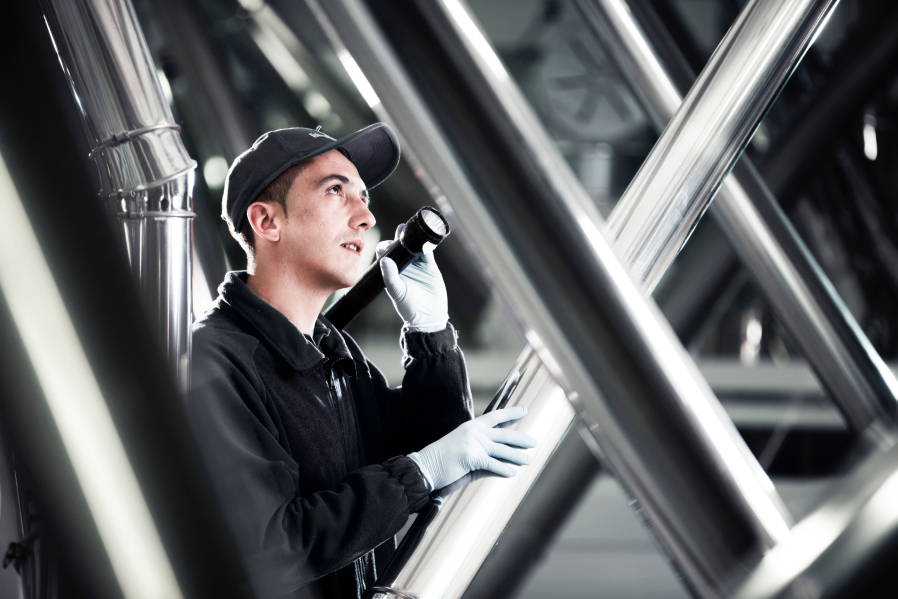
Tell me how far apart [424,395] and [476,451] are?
0.09 meters

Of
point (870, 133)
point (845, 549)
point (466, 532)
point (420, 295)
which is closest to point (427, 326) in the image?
point (420, 295)

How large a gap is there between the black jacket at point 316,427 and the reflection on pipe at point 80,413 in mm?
122

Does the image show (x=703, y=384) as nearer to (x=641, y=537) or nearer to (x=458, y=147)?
(x=458, y=147)

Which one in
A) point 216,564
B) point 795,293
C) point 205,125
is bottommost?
point 216,564

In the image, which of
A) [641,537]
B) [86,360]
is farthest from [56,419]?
[641,537]

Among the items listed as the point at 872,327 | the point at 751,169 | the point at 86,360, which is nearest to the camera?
the point at 86,360

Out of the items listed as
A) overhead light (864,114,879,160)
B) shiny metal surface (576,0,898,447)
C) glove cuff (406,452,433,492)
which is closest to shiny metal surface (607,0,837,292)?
glove cuff (406,452,433,492)

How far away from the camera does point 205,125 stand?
0.50 metres

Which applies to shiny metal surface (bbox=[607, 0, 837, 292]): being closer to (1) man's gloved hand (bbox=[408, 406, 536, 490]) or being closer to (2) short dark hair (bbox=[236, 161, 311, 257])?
(1) man's gloved hand (bbox=[408, 406, 536, 490])

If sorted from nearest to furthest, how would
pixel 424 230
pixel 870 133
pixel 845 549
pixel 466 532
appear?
pixel 845 549 → pixel 466 532 → pixel 424 230 → pixel 870 133

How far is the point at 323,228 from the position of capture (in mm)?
281

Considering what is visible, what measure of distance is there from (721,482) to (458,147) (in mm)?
56

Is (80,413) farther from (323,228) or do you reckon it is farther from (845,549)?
(323,228)

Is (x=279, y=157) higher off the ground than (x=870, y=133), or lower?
lower
